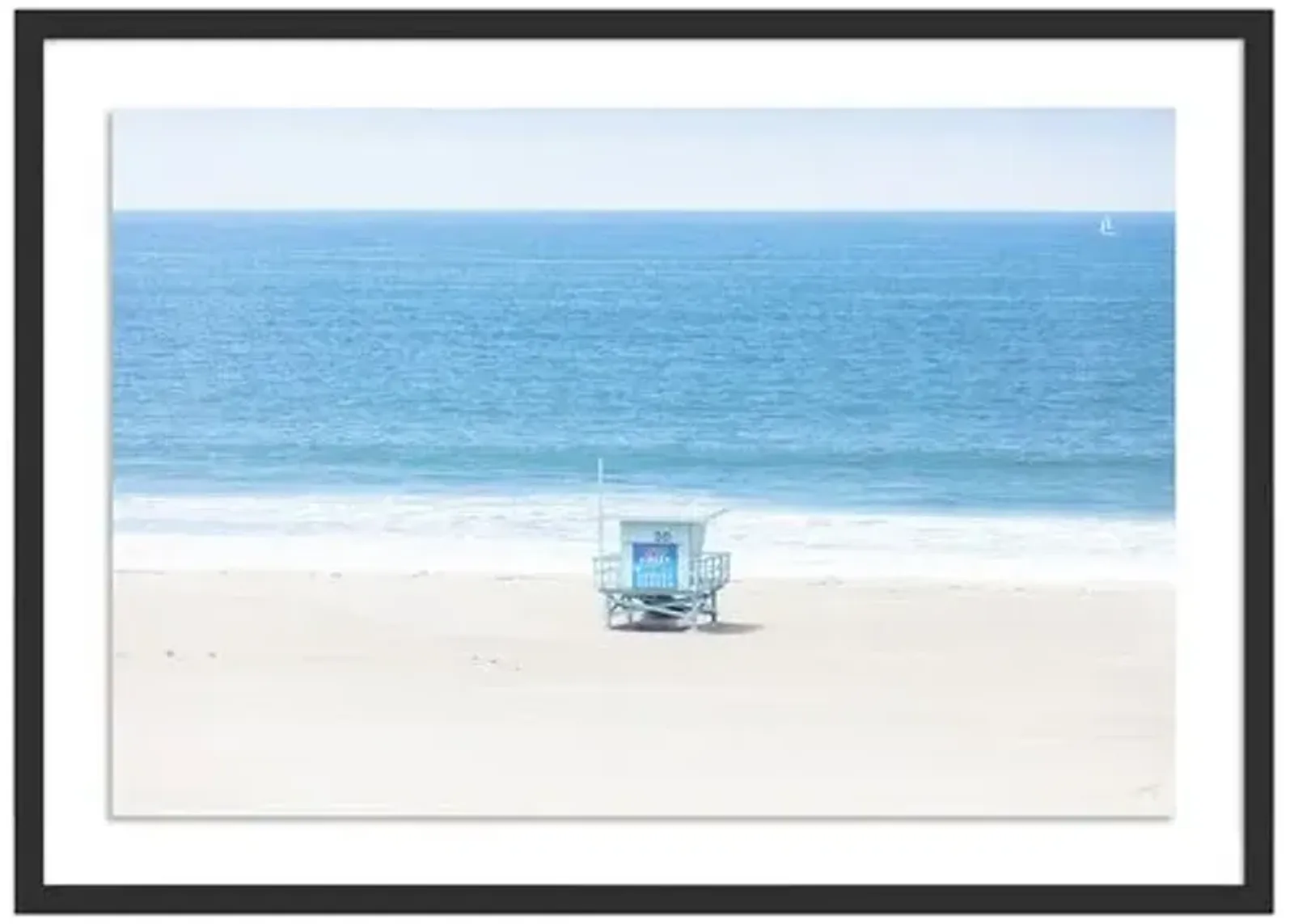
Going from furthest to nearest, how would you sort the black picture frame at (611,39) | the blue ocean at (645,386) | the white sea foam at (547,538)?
the blue ocean at (645,386)
the white sea foam at (547,538)
the black picture frame at (611,39)

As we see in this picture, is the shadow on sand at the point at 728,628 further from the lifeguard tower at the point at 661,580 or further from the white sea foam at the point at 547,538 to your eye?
the white sea foam at the point at 547,538

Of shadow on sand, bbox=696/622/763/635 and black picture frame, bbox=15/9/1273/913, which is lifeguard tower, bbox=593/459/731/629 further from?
black picture frame, bbox=15/9/1273/913

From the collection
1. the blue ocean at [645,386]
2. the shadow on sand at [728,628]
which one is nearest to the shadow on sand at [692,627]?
the shadow on sand at [728,628]

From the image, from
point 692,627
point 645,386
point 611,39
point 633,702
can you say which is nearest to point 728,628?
point 692,627

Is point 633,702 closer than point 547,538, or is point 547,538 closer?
point 633,702

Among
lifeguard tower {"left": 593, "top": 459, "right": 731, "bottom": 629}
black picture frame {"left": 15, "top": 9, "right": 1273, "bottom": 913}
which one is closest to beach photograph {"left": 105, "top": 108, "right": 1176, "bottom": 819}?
lifeguard tower {"left": 593, "top": 459, "right": 731, "bottom": 629}

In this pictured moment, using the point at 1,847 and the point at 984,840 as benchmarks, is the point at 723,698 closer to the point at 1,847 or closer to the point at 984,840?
the point at 984,840

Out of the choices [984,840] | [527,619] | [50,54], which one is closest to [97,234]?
[50,54]

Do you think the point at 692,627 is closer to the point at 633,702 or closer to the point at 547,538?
the point at 633,702
